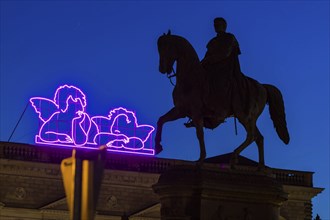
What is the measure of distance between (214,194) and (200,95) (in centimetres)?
172

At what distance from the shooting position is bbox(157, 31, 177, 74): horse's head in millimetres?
13531

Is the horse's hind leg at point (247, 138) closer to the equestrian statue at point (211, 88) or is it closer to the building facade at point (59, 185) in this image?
the equestrian statue at point (211, 88)

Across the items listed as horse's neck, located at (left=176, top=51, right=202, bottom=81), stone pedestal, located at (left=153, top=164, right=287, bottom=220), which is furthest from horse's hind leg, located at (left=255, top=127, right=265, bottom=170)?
horse's neck, located at (left=176, top=51, right=202, bottom=81)

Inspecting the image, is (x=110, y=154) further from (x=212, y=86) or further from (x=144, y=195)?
(x=212, y=86)

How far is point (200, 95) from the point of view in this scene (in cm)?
1346

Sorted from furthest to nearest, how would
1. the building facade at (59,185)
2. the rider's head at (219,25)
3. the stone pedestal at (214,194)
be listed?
the building facade at (59,185), the rider's head at (219,25), the stone pedestal at (214,194)

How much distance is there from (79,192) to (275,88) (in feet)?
29.4

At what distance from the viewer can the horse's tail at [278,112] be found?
14.7m

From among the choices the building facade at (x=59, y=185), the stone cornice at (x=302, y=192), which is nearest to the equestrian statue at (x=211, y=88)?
the building facade at (x=59, y=185)

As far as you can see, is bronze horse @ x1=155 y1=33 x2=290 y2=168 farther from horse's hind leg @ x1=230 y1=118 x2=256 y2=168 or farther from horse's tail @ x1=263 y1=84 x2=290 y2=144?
horse's tail @ x1=263 y1=84 x2=290 y2=144

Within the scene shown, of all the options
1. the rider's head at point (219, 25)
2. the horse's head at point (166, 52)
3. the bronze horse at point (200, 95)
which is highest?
the rider's head at point (219, 25)

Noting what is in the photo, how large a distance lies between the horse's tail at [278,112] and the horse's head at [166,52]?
7.05 feet

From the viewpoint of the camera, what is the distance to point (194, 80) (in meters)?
13.4

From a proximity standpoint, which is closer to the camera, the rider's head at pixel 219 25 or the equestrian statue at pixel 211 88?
the equestrian statue at pixel 211 88
